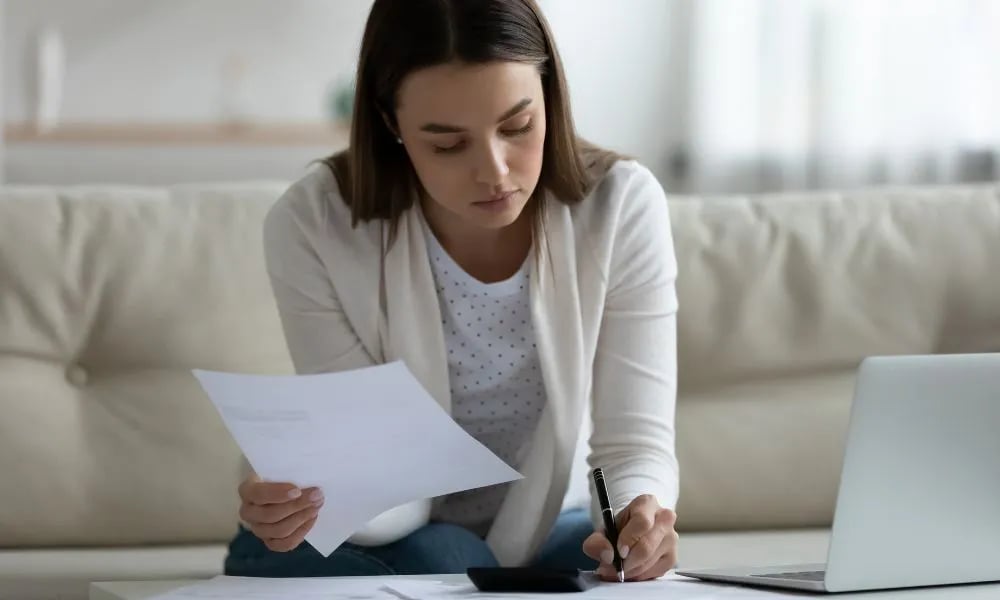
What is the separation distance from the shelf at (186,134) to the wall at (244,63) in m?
0.05

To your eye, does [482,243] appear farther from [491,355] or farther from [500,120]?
[500,120]

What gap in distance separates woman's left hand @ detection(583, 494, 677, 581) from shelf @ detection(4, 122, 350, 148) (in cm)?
252

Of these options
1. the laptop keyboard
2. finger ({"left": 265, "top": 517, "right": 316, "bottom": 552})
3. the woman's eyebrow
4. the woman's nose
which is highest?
the woman's eyebrow

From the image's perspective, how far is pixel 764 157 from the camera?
11.2 ft

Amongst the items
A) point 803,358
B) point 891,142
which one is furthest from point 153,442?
point 891,142

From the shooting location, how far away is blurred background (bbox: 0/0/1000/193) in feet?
10.6

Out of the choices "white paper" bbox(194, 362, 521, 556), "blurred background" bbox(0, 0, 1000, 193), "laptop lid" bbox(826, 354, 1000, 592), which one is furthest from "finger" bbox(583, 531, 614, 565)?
"blurred background" bbox(0, 0, 1000, 193)

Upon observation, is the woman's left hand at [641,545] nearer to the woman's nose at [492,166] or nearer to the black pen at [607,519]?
the black pen at [607,519]

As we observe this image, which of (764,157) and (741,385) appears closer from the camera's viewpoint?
(741,385)

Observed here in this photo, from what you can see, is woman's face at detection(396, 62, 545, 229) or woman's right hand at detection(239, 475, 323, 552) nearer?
woman's right hand at detection(239, 475, 323, 552)

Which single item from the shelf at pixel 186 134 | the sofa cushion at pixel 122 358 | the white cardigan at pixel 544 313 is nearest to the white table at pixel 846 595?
the white cardigan at pixel 544 313

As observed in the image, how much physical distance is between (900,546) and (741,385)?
840mm

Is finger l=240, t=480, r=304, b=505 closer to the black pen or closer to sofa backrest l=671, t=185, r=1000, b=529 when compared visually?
the black pen

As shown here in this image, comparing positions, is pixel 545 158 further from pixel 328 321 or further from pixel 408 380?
pixel 408 380
